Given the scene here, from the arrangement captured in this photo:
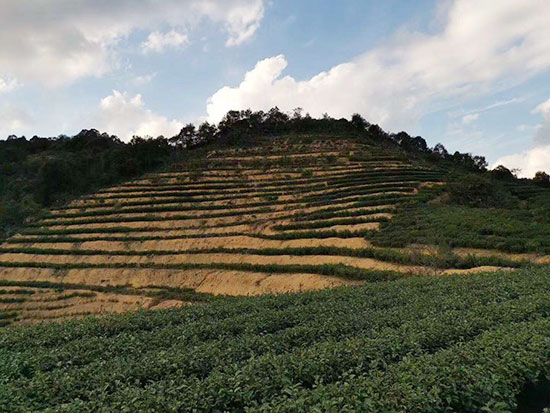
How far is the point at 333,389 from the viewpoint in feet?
15.3

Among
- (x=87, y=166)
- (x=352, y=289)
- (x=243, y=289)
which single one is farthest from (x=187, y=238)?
(x=87, y=166)

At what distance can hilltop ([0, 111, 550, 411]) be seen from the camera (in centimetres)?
514

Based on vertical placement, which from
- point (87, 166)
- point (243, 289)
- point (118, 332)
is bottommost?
point (243, 289)

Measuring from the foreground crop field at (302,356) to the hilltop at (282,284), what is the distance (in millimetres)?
36

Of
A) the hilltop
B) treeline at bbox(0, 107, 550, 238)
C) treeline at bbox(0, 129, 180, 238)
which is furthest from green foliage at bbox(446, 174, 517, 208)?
treeline at bbox(0, 129, 180, 238)

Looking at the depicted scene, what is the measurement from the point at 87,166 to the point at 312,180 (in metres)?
38.5

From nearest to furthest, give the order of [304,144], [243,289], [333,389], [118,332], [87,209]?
[333,389] → [118,332] → [243,289] → [87,209] → [304,144]

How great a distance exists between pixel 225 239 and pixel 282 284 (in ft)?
31.4

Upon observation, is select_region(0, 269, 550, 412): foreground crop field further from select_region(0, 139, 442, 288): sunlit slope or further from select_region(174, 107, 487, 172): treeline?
select_region(174, 107, 487, 172): treeline

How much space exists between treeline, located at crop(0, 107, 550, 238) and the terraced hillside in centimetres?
824

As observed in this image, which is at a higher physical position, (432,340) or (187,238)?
(432,340)

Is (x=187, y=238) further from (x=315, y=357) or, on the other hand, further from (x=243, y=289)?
(x=315, y=357)

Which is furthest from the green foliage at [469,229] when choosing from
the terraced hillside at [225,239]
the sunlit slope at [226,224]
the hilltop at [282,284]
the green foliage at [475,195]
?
the green foliage at [475,195]

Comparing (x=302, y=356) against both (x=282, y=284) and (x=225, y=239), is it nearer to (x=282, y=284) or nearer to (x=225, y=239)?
(x=282, y=284)
